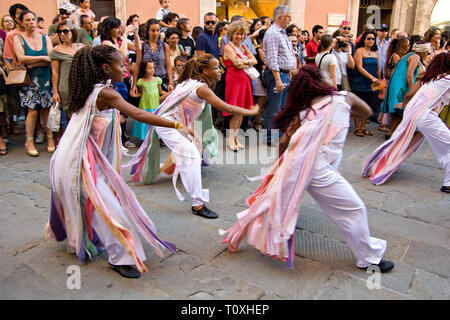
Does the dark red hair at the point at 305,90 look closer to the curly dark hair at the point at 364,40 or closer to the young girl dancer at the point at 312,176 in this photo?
the young girl dancer at the point at 312,176

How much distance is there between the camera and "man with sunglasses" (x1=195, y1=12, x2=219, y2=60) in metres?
6.87

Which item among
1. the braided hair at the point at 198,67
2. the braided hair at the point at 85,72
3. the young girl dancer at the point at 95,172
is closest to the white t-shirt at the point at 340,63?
the braided hair at the point at 198,67

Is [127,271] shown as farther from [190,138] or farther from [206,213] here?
[190,138]

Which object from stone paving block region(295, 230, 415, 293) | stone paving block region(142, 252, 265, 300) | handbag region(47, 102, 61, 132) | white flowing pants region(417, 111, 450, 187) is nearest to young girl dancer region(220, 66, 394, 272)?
stone paving block region(295, 230, 415, 293)

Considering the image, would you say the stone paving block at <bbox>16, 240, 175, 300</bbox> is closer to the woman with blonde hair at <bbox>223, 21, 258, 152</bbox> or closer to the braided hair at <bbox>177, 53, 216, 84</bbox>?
the braided hair at <bbox>177, 53, 216, 84</bbox>

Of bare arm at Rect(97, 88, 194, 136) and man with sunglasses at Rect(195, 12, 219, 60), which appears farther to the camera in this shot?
man with sunglasses at Rect(195, 12, 219, 60)

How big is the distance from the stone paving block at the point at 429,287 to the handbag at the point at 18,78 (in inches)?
219

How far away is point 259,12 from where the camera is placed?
17688 millimetres

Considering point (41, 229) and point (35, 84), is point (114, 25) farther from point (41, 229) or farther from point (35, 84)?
point (41, 229)

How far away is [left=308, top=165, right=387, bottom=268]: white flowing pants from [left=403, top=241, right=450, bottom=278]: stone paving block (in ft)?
1.51

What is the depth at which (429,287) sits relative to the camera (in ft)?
9.12

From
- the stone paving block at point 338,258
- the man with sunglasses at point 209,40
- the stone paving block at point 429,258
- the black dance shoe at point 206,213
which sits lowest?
the stone paving block at point 429,258

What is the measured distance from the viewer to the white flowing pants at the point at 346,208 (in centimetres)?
274

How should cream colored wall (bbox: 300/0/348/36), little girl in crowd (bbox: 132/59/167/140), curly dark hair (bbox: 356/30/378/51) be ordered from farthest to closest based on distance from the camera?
cream colored wall (bbox: 300/0/348/36), curly dark hair (bbox: 356/30/378/51), little girl in crowd (bbox: 132/59/167/140)
